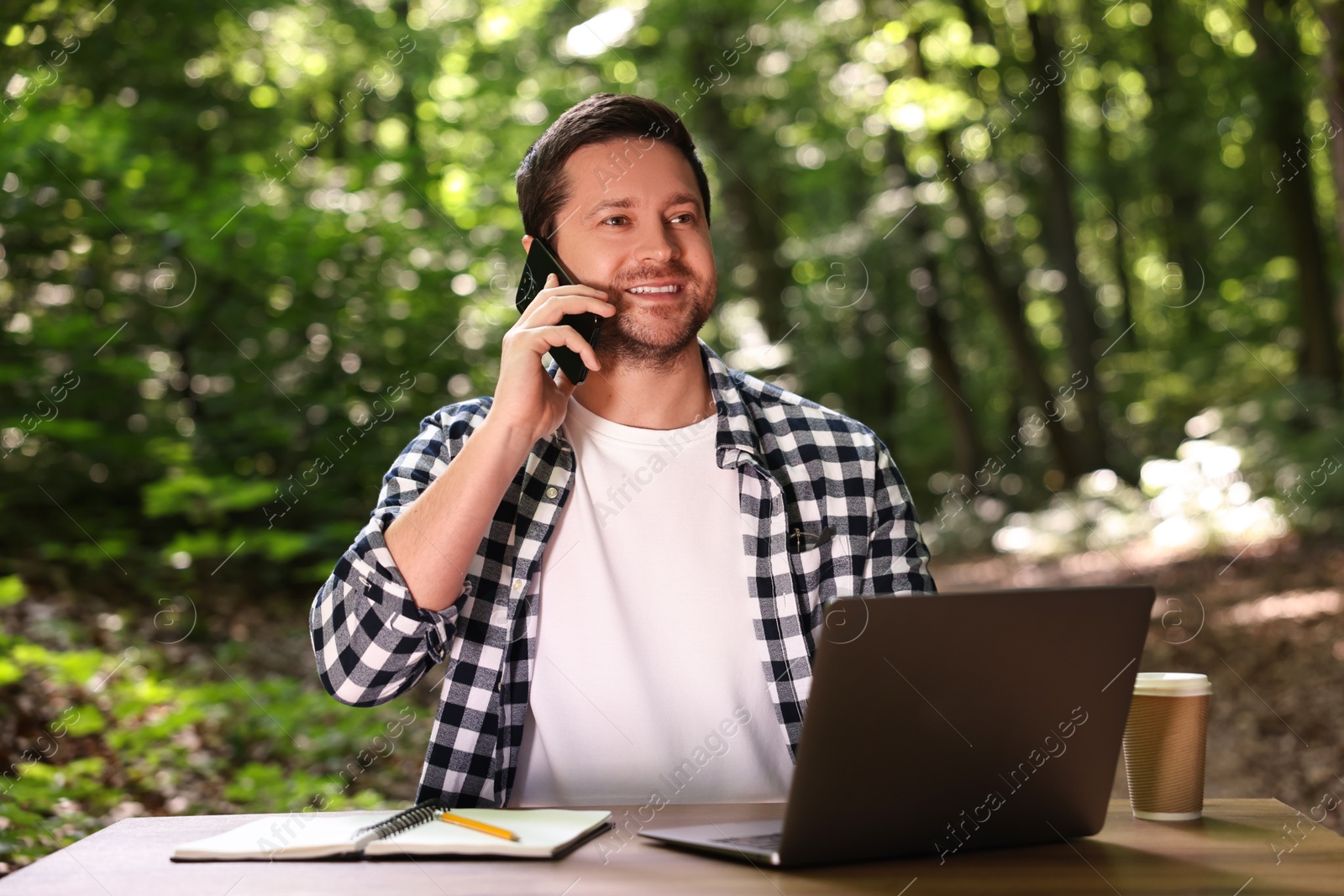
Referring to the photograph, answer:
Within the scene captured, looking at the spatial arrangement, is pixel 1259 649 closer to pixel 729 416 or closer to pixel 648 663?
pixel 729 416

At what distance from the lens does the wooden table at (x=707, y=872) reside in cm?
127

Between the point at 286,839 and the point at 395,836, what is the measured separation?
0.14 meters

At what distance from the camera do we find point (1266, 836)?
59.3 inches

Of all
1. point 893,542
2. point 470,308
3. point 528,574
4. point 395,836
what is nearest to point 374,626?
point 528,574

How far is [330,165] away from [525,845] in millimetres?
6603

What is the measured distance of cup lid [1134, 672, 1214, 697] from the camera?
5.21 feet

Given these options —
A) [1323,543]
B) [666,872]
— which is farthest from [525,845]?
[1323,543]

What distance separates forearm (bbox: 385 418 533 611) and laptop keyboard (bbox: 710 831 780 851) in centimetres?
73

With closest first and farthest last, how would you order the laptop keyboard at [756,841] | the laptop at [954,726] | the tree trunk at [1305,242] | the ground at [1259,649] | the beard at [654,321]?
the laptop at [954,726] < the laptop keyboard at [756,841] < the beard at [654,321] < the ground at [1259,649] < the tree trunk at [1305,242]

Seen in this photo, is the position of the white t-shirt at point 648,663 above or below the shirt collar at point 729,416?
below

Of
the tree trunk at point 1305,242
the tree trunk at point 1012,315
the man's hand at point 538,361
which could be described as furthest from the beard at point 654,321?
the tree trunk at point 1012,315

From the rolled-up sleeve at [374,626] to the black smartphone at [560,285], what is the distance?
0.39 meters

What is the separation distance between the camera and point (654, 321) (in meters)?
2.35

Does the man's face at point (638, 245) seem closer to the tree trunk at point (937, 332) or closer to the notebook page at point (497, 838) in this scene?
the notebook page at point (497, 838)
